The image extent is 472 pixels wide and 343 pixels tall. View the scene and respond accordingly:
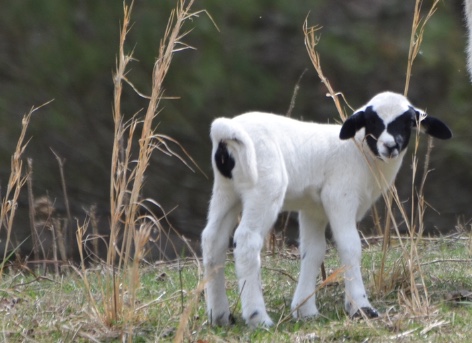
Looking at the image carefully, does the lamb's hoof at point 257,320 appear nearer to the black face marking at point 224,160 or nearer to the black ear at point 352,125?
the black face marking at point 224,160

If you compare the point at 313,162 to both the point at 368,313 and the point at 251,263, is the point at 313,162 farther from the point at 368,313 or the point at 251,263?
the point at 368,313

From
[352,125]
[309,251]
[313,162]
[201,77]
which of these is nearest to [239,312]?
[309,251]

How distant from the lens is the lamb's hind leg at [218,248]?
539 cm

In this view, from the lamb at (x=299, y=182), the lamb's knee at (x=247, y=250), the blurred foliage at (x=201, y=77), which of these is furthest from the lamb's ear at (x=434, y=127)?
the blurred foliage at (x=201, y=77)

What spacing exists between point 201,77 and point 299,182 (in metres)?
6.12

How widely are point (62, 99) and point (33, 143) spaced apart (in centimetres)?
58

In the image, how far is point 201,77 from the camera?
11.5 metres

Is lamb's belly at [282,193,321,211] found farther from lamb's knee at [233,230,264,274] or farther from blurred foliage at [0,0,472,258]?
blurred foliage at [0,0,472,258]

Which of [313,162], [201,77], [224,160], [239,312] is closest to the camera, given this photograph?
[224,160]

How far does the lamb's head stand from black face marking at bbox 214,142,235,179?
576 millimetres

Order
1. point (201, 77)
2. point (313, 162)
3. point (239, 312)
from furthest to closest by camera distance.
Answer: point (201, 77)
point (239, 312)
point (313, 162)

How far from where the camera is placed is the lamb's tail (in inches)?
204

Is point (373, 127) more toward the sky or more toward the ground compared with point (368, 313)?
more toward the sky

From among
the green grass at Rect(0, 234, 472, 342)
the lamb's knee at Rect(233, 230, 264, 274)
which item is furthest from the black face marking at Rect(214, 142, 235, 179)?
the green grass at Rect(0, 234, 472, 342)
